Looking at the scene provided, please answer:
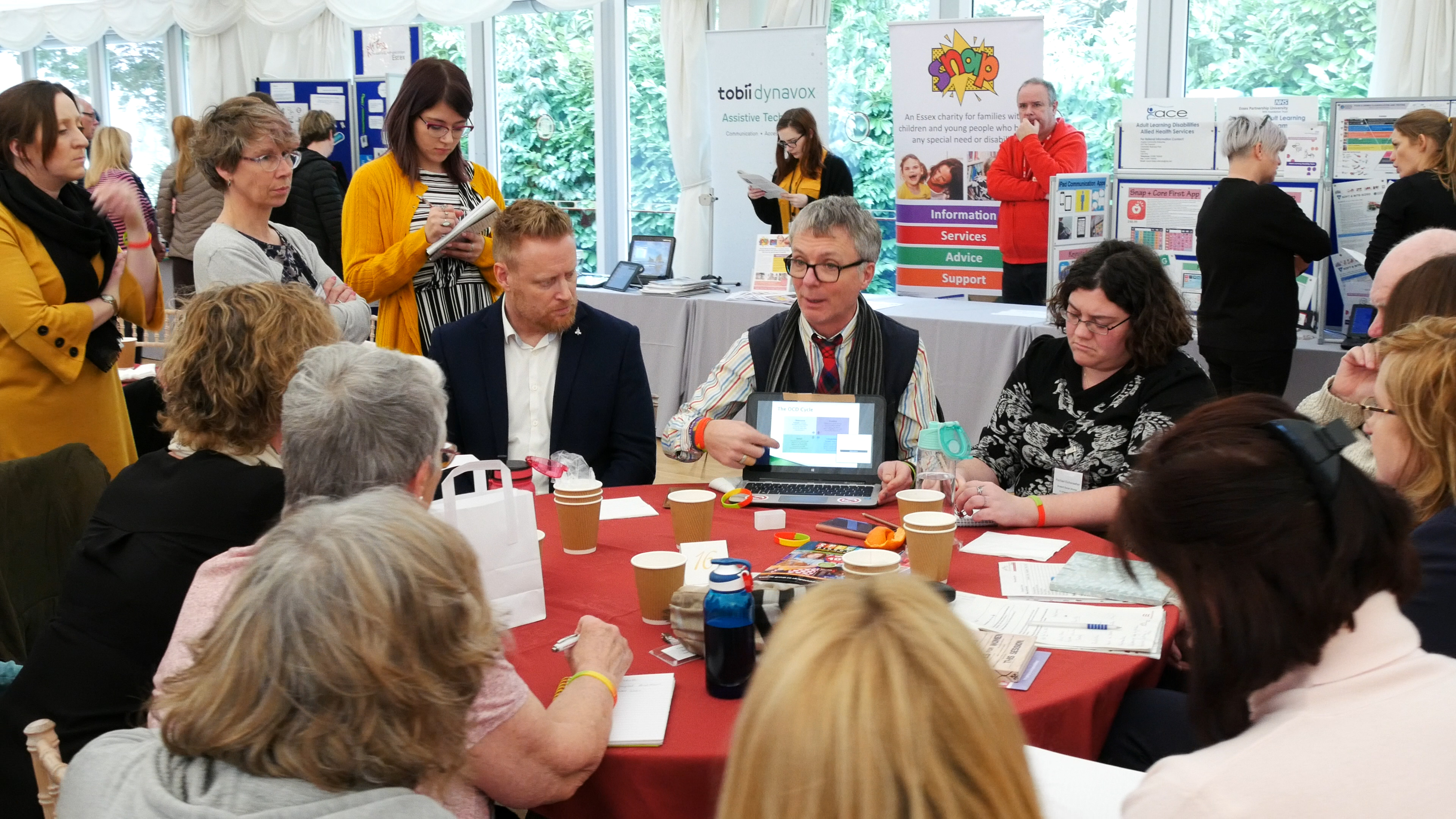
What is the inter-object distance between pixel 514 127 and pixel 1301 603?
30.7 ft

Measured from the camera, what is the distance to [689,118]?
8.41 meters

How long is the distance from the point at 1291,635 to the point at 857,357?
5.94 feet

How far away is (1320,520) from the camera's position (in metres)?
1.16

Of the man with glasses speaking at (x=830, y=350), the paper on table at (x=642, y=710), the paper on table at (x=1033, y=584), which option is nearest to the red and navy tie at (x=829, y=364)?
the man with glasses speaking at (x=830, y=350)

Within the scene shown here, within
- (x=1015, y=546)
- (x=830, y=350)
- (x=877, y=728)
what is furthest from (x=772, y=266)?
(x=877, y=728)

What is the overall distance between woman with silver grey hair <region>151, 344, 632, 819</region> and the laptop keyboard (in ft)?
2.83

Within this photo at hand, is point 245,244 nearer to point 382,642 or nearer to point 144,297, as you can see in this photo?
point 144,297

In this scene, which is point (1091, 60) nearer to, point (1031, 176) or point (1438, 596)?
point (1031, 176)

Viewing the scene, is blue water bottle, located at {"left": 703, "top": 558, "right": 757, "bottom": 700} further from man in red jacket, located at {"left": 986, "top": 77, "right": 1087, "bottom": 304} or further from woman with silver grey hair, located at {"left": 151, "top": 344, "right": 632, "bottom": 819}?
man in red jacket, located at {"left": 986, "top": 77, "right": 1087, "bottom": 304}

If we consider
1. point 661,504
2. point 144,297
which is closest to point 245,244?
point 144,297

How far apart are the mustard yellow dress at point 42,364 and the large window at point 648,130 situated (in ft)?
20.2

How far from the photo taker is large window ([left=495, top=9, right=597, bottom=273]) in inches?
372

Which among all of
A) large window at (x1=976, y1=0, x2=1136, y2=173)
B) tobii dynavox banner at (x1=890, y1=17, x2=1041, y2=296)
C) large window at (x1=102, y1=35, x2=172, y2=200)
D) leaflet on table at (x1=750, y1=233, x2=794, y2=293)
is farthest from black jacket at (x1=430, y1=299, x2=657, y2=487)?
large window at (x1=102, y1=35, x2=172, y2=200)

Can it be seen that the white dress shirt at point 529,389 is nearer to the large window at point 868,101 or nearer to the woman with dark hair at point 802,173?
the woman with dark hair at point 802,173
